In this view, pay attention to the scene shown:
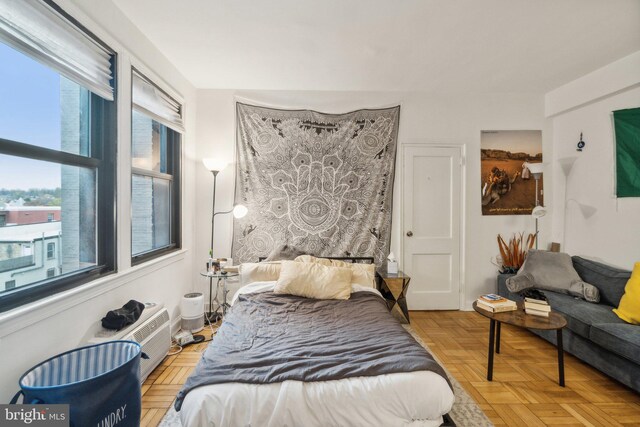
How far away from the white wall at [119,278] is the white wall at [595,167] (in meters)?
4.31

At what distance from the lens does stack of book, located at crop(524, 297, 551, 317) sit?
230cm

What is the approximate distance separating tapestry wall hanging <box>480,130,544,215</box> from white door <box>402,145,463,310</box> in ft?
1.13

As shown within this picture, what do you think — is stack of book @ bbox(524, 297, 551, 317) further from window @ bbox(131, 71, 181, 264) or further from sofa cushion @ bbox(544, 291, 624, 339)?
window @ bbox(131, 71, 181, 264)

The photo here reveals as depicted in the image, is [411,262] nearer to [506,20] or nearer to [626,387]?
[626,387]

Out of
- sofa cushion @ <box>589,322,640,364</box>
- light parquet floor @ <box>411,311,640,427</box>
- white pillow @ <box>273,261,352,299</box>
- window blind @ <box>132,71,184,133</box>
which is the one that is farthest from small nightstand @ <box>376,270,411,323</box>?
window blind @ <box>132,71,184,133</box>

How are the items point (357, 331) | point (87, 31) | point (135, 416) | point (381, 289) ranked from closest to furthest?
point (135, 416), point (87, 31), point (357, 331), point (381, 289)

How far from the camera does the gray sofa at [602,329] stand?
2.06 metres

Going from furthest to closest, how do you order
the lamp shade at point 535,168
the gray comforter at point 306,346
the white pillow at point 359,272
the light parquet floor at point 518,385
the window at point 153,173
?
1. the lamp shade at point 535,168
2. the white pillow at point 359,272
3. the window at point 153,173
4. the light parquet floor at point 518,385
5. the gray comforter at point 306,346

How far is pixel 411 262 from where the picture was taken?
3.66 m

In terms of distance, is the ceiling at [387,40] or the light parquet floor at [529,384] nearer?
the light parquet floor at [529,384]

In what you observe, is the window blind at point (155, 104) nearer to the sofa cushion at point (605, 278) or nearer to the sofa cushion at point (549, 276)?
the sofa cushion at point (549, 276)

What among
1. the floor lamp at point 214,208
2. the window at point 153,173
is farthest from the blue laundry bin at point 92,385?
the floor lamp at point 214,208

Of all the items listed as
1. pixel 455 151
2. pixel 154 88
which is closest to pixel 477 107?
pixel 455 151

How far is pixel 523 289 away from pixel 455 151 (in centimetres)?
173
